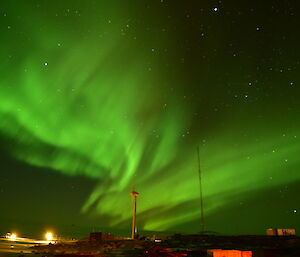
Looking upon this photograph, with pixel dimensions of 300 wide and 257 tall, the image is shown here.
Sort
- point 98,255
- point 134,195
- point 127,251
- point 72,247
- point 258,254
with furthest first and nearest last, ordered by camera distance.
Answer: point 134,195 → point 72,247 → point 127,251 → point 98,255 → point 258,254

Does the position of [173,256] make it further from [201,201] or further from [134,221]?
[201,201]

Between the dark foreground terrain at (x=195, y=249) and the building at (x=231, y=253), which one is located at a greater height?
the dark foreground terrain at (x=195, y=249)

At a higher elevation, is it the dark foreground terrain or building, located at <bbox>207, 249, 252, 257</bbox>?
the dark foreground terrain

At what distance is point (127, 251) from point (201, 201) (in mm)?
29501

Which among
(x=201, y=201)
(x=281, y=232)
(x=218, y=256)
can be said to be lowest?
(x=218, y=256)

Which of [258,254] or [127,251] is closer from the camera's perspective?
[258,254]

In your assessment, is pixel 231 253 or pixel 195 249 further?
pixel 195 249

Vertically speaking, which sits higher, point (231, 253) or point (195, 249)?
point (195, 249)

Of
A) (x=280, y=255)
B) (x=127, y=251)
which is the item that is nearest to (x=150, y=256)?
(x=127, y=251)

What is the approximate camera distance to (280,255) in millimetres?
28188

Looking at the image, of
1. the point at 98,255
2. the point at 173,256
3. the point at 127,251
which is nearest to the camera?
the point at 173,256

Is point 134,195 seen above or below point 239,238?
above

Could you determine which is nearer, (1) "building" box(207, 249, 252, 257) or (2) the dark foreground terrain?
(1) "building" box(207, 249, 252, 257)

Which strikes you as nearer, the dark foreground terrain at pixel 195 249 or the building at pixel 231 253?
the building at pixel 231 253
